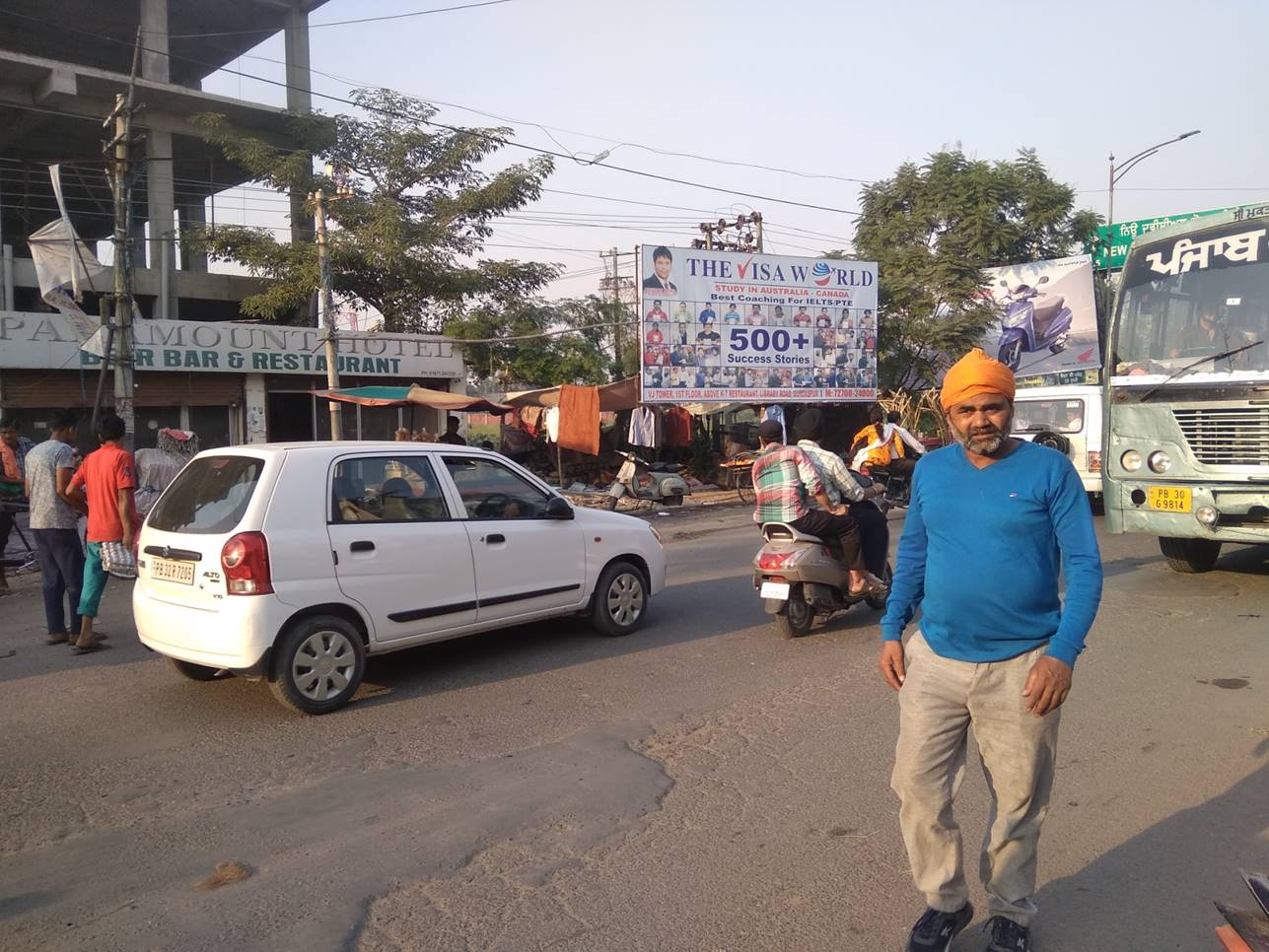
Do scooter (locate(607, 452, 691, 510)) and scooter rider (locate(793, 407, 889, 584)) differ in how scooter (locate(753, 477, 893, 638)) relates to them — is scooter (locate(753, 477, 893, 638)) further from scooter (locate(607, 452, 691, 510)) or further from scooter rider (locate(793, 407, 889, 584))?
scooter (locate(607, 452, 691, 510))

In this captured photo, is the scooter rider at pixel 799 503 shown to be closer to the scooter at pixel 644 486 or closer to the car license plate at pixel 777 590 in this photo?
the car license plate at pixel 777 590

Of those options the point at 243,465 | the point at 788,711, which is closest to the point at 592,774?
the point at 788,711

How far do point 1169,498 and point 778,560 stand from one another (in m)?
3.64

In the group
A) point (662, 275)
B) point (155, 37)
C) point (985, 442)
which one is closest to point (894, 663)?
point (985, 442)

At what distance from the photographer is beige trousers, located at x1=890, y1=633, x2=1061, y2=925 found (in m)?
2.88

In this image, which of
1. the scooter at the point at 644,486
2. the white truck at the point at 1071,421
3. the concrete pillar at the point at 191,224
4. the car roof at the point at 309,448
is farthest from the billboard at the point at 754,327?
the car roof at the point at 309,448

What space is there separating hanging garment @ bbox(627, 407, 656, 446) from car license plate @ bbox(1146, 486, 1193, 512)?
12034mm

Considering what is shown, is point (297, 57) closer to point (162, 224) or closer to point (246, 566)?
point (162, 224)

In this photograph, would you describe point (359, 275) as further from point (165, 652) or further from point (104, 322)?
point (165, 652)

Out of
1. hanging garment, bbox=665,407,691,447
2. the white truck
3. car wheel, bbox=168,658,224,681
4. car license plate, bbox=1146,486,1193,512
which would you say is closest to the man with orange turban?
car wheel, bbox=168,658,224,681

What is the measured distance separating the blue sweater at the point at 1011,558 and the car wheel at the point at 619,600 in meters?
4.62

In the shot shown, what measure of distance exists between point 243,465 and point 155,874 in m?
2.69

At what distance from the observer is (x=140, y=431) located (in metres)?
22.1

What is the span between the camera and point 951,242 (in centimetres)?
2845
